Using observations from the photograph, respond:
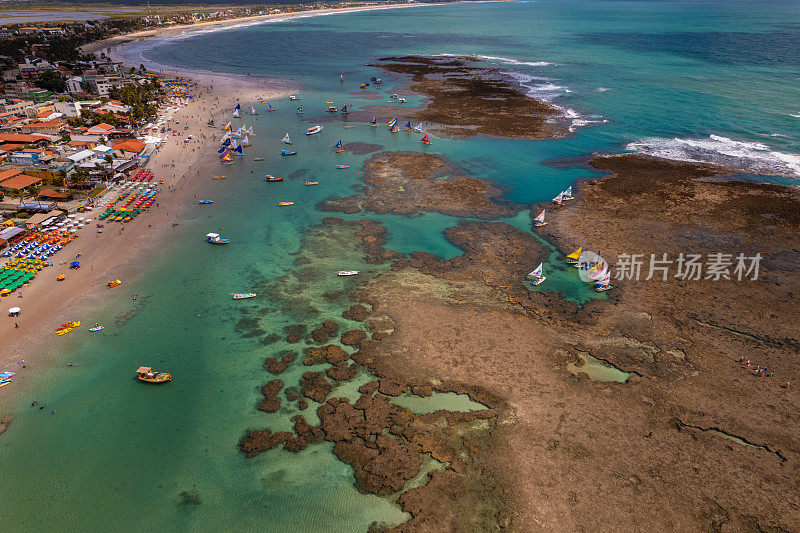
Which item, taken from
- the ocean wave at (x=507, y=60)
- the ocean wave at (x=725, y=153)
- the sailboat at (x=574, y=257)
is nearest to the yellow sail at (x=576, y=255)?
the sailboat at (x=574, y=257)

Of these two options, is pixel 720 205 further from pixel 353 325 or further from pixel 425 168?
pixel 353 325

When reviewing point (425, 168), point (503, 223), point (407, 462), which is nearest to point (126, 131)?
point (425, 168)

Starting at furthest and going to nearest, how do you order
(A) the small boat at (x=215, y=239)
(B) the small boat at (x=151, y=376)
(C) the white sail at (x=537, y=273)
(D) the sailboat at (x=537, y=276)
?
(A) the small boat at (x=215, y=239), (D) the sailboat at (x=537, y=276), (C) the white sail at (x=537, y=273), (B) the small boat at (x=151, y=376)

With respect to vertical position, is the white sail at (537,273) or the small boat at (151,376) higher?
the white sail at (537,273)

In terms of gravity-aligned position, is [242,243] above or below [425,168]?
below

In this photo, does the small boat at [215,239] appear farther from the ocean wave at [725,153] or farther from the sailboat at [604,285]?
the ocean wave at [725,153]

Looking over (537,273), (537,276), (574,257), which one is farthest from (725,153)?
(537,273)
